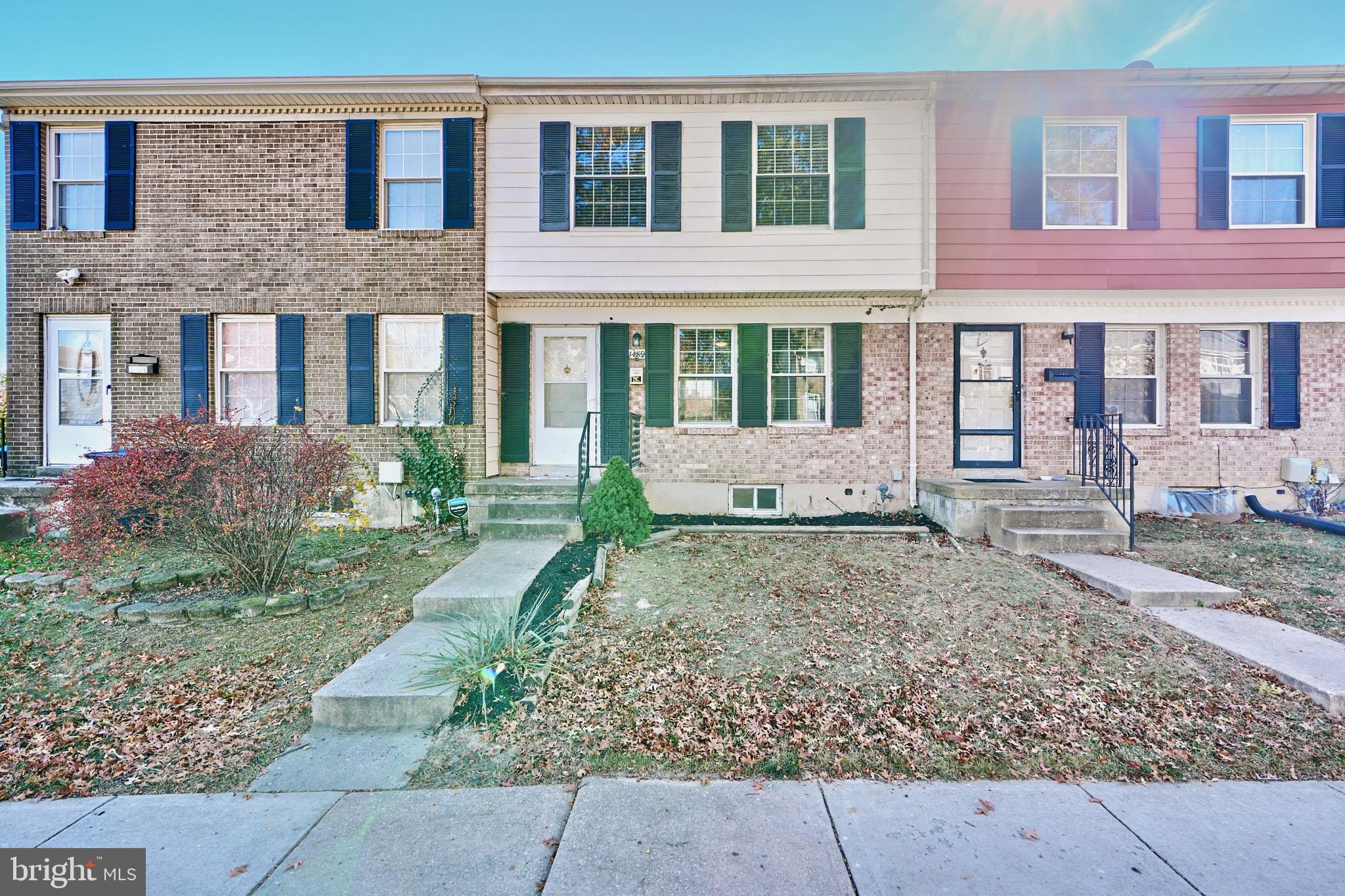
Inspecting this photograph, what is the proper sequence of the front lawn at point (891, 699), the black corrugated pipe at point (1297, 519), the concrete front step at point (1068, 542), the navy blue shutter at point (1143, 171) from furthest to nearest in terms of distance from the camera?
the navy blue shutter at point (1143, 171) → the black corrugated pipe at point (1297, 519) → the concrete front step at point (1068, 542) → the front lawn at point (891, 699)

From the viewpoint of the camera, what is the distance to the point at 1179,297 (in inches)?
A: 317

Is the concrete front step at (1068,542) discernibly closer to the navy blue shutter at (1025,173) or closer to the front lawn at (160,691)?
the navy blue shutter at (1025,173)

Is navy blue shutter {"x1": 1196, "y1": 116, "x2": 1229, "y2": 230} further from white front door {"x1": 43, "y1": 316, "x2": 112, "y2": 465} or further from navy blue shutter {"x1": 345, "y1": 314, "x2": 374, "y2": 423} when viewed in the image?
white front door {"x1": 43, "y1": 316, "x2": 112, "y2": 465}

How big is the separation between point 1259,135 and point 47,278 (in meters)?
17.1

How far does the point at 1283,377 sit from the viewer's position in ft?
26.4

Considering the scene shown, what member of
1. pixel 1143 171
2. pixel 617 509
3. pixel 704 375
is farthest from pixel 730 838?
pixel 1143 171

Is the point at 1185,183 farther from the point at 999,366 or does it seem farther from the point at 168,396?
the point at 168,396

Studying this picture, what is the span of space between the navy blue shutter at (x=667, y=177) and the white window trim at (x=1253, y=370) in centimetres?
779

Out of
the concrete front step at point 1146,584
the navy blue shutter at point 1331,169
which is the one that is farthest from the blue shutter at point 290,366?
the navy blue shutter at point 1331,169

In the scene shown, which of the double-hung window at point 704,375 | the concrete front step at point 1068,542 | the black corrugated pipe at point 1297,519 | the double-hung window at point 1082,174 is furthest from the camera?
the double-hung window at point 704,375

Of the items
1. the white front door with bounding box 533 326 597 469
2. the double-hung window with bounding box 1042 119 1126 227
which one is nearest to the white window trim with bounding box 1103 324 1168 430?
the double-hung window with bounding box 1042 119 1126 227

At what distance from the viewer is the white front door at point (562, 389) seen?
27.5 feet

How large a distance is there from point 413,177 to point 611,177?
2741 millimetres

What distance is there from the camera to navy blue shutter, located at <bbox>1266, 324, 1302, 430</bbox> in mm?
8031
